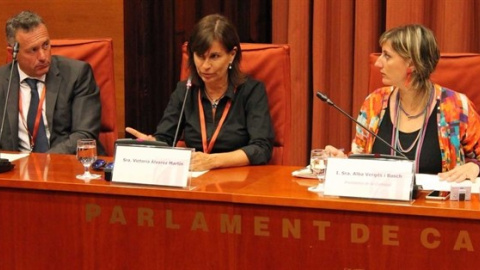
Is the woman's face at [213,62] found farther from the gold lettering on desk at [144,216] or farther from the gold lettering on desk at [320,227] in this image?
the gold lettering on desk at [320,227]

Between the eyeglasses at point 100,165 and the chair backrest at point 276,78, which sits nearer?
the eyeglasses at point 100,165

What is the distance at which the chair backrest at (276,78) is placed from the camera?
128 inches

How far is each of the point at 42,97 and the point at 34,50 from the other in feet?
0.66

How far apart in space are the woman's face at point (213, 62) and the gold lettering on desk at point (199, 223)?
80 centimetres

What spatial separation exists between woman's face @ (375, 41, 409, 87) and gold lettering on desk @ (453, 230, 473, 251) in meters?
0.83

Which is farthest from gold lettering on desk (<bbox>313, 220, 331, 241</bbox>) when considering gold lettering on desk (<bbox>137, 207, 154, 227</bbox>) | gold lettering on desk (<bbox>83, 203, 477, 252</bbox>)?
gold lettering on desk (<bbox>137, 207, 154, 227</bbox>)

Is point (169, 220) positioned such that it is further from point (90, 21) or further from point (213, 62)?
point (90, 21)

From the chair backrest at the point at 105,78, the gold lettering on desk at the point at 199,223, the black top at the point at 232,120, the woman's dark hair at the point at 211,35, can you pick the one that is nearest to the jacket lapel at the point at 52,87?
the chair backrest at the point at 105,78

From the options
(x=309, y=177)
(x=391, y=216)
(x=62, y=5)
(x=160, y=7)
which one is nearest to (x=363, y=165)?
(x=391, y=216)

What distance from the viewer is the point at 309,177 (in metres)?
2.64

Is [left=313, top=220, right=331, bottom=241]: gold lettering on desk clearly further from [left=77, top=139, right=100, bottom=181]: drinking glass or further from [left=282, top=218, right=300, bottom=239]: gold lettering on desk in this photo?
[left=77, top=139, right=100, bottom=181]: drinking glass

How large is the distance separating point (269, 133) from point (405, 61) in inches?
23.5

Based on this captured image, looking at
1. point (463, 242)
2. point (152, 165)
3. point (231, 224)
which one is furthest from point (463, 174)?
point (152, 165)

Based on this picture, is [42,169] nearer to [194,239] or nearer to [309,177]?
[194,239]
